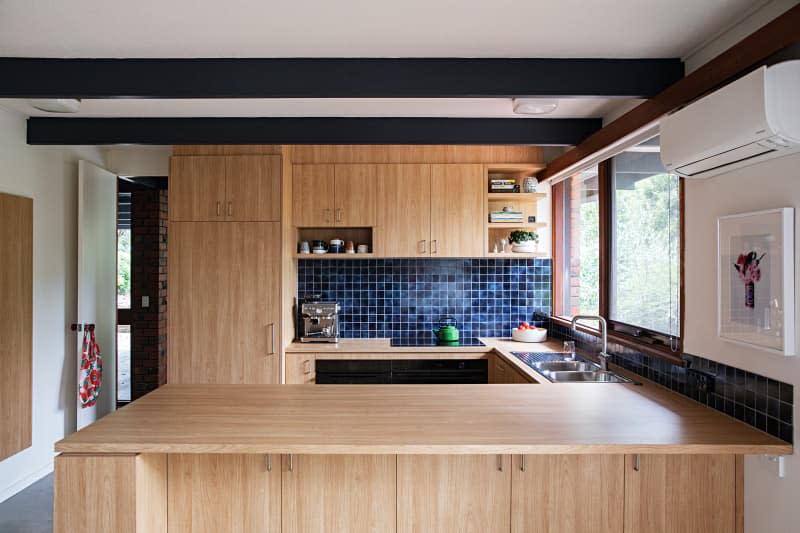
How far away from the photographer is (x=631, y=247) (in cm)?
308

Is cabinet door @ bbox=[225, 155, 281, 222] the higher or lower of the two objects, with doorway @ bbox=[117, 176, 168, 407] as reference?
higher

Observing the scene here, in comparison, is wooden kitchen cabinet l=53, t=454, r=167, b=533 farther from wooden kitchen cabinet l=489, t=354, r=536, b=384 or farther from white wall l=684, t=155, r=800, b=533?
white wall l=684, t=155, r=800, b=533

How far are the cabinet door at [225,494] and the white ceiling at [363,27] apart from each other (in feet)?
5.56

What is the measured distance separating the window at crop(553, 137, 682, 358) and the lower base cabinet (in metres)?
0.77

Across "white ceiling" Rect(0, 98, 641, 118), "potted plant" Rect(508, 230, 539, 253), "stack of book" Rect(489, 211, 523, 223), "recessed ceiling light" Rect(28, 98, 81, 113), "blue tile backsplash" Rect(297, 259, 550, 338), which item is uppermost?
"white ceiling" Rect(0, 98, 641, 118)

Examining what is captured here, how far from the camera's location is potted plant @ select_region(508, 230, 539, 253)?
4242mm

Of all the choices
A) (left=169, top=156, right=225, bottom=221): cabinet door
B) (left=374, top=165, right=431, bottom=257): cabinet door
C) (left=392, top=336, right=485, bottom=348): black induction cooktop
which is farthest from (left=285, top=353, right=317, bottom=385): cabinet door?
(left=169, top=156, right=225, bottom=221): cabinet door

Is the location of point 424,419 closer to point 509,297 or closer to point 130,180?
point 509,297

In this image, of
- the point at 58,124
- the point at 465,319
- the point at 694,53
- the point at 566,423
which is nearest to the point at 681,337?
the point at 566,423

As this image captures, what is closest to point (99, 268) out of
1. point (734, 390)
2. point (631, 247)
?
point (631, 247)

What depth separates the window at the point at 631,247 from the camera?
268 centimetres

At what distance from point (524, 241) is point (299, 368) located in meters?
2.04

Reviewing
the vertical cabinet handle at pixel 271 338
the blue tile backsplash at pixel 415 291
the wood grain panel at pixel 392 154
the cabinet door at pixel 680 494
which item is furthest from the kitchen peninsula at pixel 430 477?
the wood grain panel at pixel 392 154

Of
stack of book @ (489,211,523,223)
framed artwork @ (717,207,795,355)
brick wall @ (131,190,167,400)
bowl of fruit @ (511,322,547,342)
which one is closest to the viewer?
framed artwork @ (717,207,795,355)
